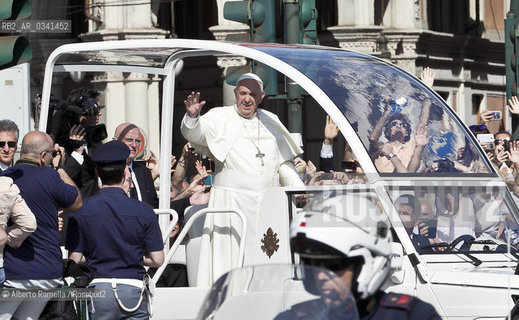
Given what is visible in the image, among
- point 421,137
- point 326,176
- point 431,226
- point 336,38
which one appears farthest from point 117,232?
point 336,38

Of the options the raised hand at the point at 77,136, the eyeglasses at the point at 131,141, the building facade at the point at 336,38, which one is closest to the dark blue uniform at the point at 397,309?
the raised hand at the point at 77,136

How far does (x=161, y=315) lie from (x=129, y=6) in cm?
2212

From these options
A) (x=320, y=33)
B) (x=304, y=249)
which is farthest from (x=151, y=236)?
(x=320, y=33)

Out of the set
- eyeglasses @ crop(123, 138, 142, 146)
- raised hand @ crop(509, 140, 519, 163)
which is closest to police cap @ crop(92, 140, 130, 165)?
eyeglasses @ crop(123, 138, 142, 146)

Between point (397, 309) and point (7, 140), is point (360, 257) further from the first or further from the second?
point (7, 140)

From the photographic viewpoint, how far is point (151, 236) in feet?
27.8

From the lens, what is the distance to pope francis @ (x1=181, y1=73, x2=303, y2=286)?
9.44 m

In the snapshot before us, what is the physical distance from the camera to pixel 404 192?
8.62 m

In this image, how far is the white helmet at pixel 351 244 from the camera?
4.71m

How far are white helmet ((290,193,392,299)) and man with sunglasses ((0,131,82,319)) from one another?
3989 mm

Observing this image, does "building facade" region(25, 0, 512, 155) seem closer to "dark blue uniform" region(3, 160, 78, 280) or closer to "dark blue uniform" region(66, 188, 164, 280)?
"dark blue uniform" region(3, 160, 78, 280)

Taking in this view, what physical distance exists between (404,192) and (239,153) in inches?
59.5

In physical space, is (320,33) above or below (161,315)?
above

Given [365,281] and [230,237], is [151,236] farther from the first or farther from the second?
[365,281]
